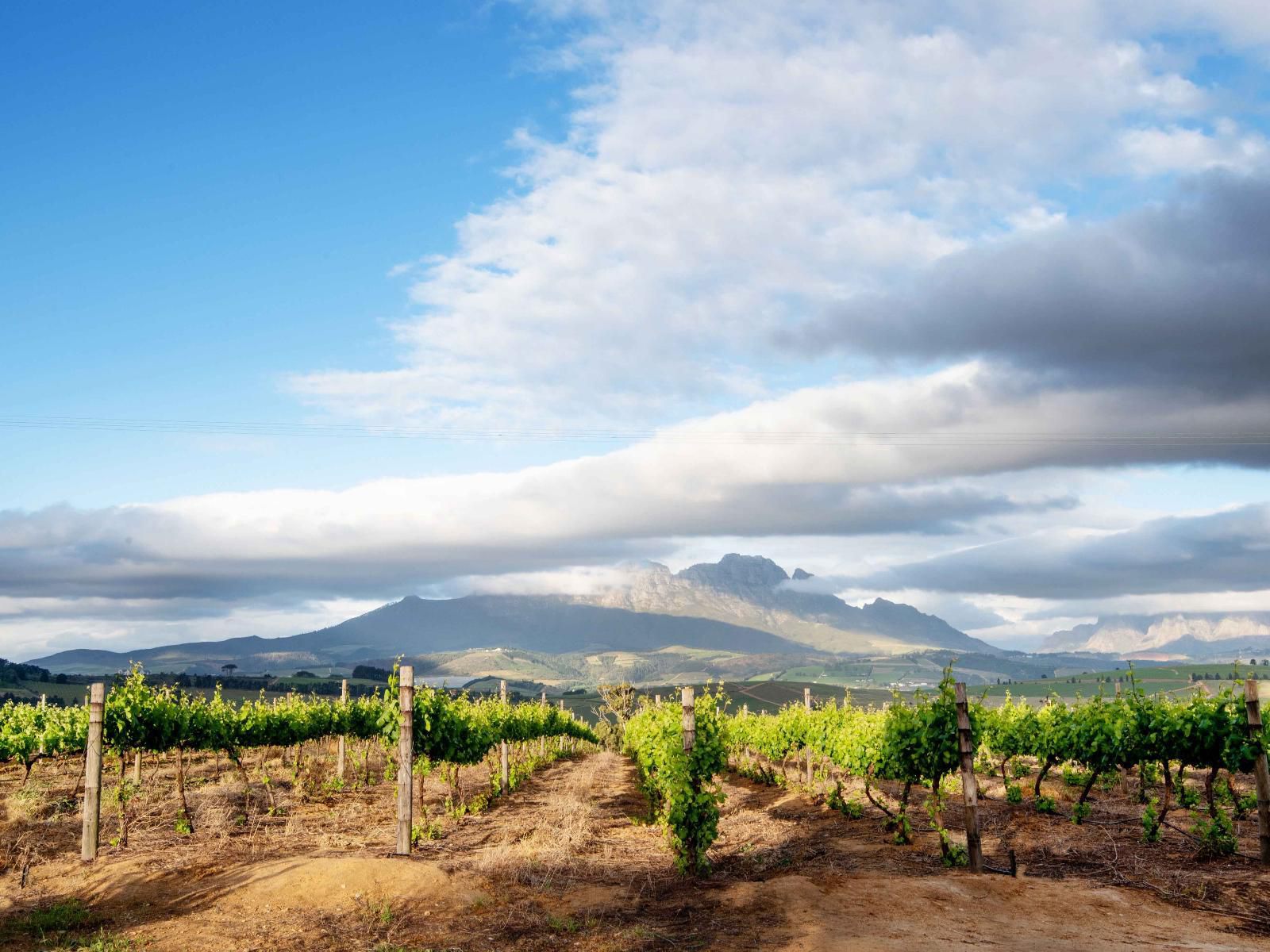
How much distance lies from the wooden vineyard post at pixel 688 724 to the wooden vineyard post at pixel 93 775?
34.0 feet

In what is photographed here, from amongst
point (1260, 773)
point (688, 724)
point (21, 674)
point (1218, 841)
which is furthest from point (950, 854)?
point (21, 674)

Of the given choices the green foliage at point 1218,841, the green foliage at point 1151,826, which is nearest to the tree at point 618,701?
the green foliage at point 1151,826

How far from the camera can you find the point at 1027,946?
Result: 33.4 feet

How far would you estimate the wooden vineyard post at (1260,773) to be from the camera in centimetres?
1446

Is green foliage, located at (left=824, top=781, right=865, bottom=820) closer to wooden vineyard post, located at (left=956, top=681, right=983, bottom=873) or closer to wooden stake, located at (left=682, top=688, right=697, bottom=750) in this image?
wooden vineyard post, located at (left=956, top=681, right=983, bottom=873)

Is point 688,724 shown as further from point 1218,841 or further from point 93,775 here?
point 93,775

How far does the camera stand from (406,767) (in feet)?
53.6

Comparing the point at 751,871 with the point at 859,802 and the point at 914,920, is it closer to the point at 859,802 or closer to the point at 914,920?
the point at 914,920

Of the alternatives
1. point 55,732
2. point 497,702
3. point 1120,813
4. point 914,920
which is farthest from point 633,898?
point 497,702

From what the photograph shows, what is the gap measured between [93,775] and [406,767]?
5.66 m

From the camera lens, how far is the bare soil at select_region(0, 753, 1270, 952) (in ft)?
36.2

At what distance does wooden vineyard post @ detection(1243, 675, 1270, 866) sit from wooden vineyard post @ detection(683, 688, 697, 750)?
8955 millimetres

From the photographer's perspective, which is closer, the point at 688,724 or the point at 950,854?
the point at 950,854

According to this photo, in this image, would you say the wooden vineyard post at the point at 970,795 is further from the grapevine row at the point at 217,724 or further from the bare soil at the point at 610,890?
the grapevine row at the point at 217,724
